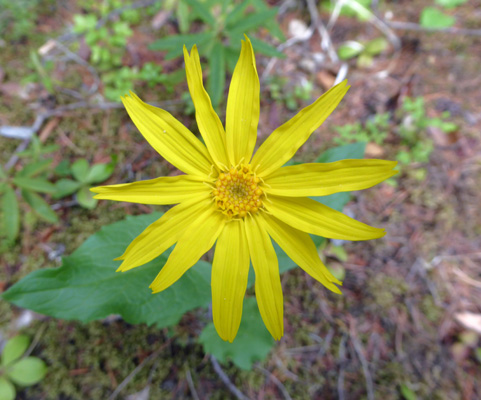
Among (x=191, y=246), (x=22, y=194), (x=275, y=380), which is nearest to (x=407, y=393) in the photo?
(x=275, y=380)

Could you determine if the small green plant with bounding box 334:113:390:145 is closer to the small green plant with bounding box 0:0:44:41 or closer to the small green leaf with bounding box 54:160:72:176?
the small green leaf with bounding box 54:160:72:176

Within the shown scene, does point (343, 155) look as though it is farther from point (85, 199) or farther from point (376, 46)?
point (376, 46)

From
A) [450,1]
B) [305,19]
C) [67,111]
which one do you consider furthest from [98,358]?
[450,1]

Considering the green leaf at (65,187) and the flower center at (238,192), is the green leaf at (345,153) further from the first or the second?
the green leaf at (65,187)

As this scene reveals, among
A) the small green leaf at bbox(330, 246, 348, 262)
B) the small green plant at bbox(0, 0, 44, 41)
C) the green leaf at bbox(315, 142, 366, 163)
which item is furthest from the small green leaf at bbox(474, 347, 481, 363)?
the small green plant at bbox(0, 0, 44, 41)

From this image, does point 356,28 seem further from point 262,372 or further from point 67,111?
point 262,372

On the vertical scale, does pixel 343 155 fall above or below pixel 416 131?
below
